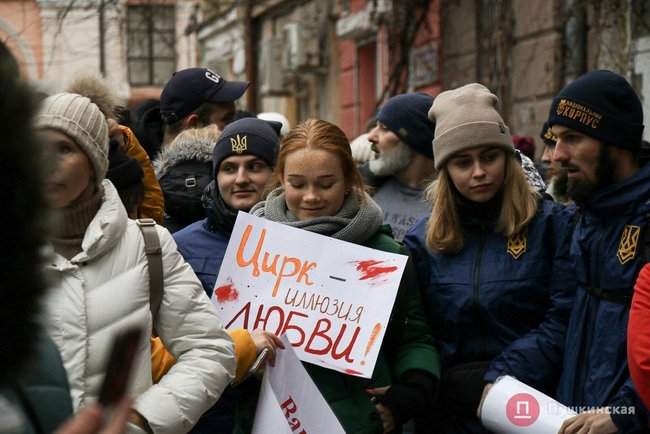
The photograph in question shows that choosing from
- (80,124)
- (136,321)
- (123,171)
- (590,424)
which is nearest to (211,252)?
(123,171)

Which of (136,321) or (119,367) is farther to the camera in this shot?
(136,321)

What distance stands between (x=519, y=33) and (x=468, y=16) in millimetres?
1202

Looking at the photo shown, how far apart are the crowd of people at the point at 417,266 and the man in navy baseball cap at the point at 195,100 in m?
0.91

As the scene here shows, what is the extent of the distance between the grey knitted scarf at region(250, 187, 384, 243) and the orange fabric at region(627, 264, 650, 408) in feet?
3.16

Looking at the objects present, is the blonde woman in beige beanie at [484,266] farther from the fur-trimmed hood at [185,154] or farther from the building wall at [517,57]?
the building wall at [517,57]

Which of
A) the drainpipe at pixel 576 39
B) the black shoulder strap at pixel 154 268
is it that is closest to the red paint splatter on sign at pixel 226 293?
the black shoulder strap at pixel 154 268

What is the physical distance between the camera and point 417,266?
A: 158 inches

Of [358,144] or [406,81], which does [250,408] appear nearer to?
[358,144]

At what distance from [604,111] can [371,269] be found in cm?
88

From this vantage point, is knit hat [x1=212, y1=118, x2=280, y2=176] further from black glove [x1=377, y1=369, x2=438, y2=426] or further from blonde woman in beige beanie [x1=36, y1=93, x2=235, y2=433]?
blonde woman in beige beanie [x1=36, y1=93, x2=235, y2=433]

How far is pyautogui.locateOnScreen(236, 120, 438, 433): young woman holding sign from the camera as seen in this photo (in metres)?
3.72

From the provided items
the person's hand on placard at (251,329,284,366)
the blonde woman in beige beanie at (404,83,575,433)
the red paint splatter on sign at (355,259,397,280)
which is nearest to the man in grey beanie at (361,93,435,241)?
the blonde woman in beige beanie at (404,83,575,433)

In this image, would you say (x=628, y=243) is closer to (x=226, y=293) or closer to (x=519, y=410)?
(x=519, y=410)

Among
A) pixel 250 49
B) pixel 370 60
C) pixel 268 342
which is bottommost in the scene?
pixel 250 49
